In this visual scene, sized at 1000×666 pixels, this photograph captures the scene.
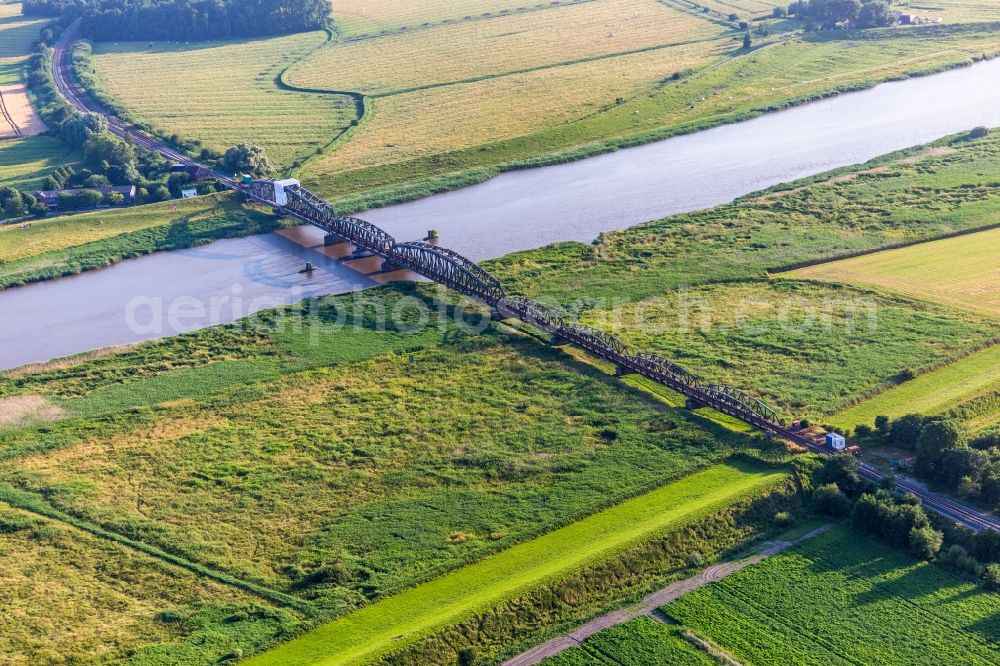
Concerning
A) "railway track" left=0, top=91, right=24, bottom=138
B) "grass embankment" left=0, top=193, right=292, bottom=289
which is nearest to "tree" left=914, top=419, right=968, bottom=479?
→ "grass embankment" left=0, top=193, right=292, bottom=289

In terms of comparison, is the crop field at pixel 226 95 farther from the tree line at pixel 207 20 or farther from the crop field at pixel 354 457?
the crop field at pixel 354 457

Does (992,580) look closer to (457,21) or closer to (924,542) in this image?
(924,542)

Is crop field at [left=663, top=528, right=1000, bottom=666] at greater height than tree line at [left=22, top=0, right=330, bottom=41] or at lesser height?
lesser

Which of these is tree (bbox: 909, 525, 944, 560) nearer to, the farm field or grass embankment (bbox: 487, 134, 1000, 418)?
the farm field

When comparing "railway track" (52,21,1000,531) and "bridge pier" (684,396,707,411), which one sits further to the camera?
"bridge pier" (684,396,707,411)

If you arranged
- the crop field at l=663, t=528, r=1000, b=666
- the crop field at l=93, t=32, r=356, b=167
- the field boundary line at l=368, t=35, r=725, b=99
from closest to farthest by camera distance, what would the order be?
the crop field at l=663, t=528, r=1000, b=666, the crop field at l=93, t=32, r=356, b=167, the field boundary line at l=368, t=35, r=725, b=99

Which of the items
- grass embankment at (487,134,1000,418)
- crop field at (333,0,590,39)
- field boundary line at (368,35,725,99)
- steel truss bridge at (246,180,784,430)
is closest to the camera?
steel truss bridge at (246,180,784,430)
